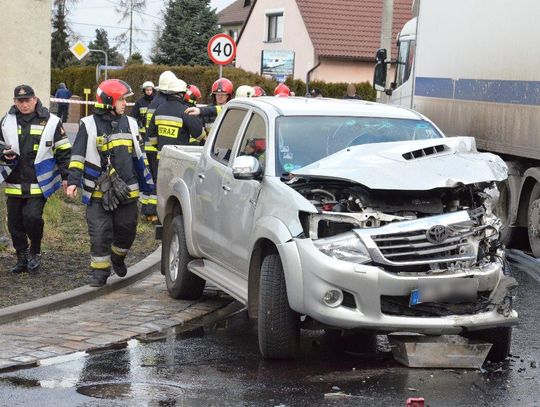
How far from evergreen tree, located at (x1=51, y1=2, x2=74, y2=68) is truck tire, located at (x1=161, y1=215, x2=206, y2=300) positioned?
66242mm

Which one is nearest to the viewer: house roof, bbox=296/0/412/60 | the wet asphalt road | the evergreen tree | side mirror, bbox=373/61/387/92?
the wet asphalt road

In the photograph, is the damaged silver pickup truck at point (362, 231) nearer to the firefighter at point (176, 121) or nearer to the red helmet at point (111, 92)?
the red helmet at point (111, 92)

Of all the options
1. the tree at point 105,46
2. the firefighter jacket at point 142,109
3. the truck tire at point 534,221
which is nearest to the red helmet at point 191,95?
the firefighter jacket at point 142,109

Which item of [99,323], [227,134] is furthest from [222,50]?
[99,323]

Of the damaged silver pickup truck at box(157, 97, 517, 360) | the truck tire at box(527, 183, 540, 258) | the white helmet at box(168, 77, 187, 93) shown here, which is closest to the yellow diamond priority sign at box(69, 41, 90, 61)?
the white helmet at box(168, 77, 187, 93)

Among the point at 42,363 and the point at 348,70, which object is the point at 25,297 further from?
the point at 348,70

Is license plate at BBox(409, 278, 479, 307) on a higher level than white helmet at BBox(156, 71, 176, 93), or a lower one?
lower

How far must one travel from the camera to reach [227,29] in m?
75.9

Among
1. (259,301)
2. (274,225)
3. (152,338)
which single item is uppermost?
(274,225)

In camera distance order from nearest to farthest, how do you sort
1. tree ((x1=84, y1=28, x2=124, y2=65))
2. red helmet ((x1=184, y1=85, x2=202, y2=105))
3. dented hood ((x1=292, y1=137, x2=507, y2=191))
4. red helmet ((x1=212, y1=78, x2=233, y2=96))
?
dented hood ((x1=292, y1=137, x2=507, y2=191))
red helmet ((x1=212, y1=78, x2=233, y2=96))
red helmet ((x1=184, y1=85, x2=202, y2=105))
tree ((x1=84, y1=28, x2=124, y2=65))

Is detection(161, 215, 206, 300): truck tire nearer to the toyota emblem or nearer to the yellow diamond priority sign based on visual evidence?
the toyota emblem

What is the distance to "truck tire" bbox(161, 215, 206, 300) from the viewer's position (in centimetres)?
988

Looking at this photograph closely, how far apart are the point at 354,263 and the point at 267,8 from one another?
54.3m

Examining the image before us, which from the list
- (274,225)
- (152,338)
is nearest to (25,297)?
(152,338)
